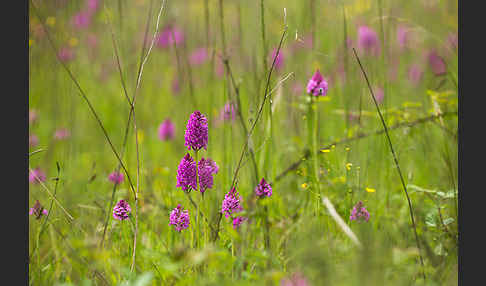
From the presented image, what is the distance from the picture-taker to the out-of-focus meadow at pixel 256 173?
127 cm

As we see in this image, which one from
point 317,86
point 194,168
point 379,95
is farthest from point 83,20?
point 194,168

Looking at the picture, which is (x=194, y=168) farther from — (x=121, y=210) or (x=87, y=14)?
(x=87, y=14)

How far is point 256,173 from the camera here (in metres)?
1.37

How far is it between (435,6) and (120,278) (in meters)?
4.10

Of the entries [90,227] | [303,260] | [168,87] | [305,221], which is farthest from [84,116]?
[303,260]

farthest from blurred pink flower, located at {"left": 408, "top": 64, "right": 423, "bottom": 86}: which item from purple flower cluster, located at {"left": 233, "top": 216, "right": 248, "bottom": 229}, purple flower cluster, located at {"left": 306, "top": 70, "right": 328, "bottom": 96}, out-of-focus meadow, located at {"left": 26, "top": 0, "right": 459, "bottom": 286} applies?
purple flower cluster, located at {"left": 233, "top": 216, "right": 248, "bottom": 229}

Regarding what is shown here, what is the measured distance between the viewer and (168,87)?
14.2 ft

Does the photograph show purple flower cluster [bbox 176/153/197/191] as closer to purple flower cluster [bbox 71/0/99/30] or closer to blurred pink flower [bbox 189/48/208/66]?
blurred pink flower [bbox 189/48/208/66]

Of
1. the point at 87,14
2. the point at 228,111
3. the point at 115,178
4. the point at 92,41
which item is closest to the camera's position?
the point at 115,178

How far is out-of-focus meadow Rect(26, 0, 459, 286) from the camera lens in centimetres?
127

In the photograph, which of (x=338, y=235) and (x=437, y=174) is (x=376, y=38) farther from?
(x=338, y=235)

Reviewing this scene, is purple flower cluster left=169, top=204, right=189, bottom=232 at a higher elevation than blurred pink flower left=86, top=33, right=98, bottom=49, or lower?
lower

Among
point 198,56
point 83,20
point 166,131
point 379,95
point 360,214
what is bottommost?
point 360,214

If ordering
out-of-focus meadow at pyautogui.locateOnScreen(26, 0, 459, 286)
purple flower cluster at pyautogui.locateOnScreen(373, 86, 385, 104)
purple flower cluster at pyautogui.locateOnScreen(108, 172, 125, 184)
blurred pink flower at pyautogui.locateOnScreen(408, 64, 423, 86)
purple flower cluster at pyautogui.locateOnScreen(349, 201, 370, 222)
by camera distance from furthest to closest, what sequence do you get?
blurred pink flower at pyautogui.locateOnScreen(408, 64, 423, 86) → purple flower cluster at pyautogui.locateOnScreen(373, 86, 385, 104) → purple flower cluster at pyautogui.locateOnScreen(108, 172, 125, 184) → purple flower cluster at pyautogui.locateOnScreen(349, 201, 370, 222) → out-of-focus meadow at pyautogui.locateOnScreen(26, 0, 459, 286)
